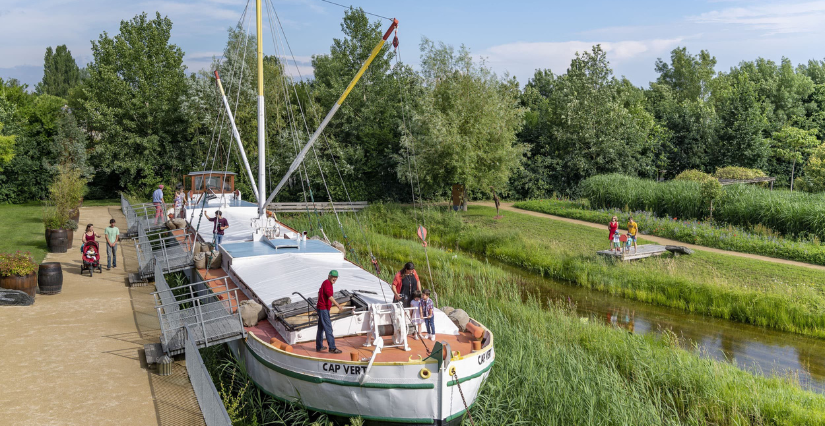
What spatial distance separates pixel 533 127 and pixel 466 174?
18131 mm

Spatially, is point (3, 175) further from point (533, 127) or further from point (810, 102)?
point (810, 102)

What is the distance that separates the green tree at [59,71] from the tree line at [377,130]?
61.3 m

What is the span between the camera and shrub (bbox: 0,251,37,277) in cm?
1543

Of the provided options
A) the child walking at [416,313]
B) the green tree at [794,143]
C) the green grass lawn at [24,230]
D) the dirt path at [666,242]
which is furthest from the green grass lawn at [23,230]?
the green tree at [794,143]

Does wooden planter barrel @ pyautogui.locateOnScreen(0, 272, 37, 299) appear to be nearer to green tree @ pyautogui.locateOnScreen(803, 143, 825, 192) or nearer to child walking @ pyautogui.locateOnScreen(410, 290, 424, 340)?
child walking @ pyautogui.locateOnScreen(410, 290, 424, 340)

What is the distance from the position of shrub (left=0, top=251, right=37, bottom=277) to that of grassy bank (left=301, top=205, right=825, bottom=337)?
53.5ft

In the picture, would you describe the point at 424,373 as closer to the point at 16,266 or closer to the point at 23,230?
the point at 16,266

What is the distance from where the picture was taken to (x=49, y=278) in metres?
16.4

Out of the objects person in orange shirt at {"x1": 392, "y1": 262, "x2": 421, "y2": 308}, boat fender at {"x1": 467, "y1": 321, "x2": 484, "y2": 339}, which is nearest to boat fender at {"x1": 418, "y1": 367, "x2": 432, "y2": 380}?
boat fender at {"x1": 467, "y1": 321, "x2": 484, "y2": 339}

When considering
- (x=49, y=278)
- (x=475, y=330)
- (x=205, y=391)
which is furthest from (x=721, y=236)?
(x=49, y=278)

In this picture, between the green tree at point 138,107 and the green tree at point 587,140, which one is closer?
the green tree at point 138,107

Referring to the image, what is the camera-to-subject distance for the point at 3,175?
3731cm

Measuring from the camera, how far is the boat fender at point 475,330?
1098cm

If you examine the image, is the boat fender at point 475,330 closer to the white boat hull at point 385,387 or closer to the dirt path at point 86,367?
the white boat hull at point 385,387
